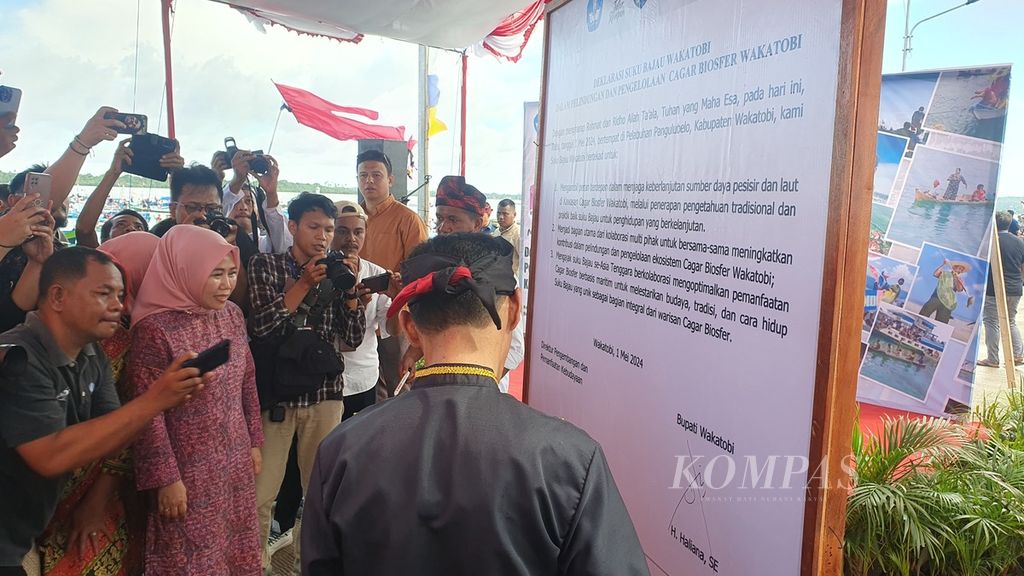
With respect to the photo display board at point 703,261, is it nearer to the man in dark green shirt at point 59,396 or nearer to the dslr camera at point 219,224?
the man in dark green shirt at point 59,396

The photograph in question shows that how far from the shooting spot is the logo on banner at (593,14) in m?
1.84

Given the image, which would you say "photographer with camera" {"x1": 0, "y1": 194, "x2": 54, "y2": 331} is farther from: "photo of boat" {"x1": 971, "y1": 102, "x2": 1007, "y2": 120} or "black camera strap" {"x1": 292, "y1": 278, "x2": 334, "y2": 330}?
"photo of boat" {"x1": 971, "y1": 102, "x2": 1007, "y2": 120}

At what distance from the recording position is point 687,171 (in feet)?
4.62

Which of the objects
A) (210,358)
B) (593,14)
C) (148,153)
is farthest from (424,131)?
(210,358)

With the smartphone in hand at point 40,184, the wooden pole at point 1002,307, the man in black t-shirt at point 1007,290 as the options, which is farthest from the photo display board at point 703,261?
the man in black t-shirt at point 1007,290

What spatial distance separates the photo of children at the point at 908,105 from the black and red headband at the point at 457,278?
4.54 metres

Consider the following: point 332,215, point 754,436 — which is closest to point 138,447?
point 332,215

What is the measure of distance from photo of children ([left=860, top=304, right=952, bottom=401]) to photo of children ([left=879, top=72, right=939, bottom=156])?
1.26 metres

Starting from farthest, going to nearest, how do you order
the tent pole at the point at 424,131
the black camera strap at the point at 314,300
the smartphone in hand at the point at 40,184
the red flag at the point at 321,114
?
the tent pole at the point at 424,131, the red flag at the point at 321,114, the black camera strap at the point at 314,300, the smartphone in hand at the point at 40,184

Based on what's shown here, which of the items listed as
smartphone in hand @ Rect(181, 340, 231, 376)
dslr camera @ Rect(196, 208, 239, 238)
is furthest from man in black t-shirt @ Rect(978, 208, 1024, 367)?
smartphone in hand @ Rect(181, 340, 231, 376)

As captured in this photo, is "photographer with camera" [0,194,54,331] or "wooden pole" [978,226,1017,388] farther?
"wooden pole" [978,226,1017,388]

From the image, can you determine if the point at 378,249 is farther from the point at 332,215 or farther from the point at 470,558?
the point at 470,558

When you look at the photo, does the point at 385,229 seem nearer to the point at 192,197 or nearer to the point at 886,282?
the point at 192,197

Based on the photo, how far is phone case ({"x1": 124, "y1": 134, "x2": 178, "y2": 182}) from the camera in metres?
3.11
